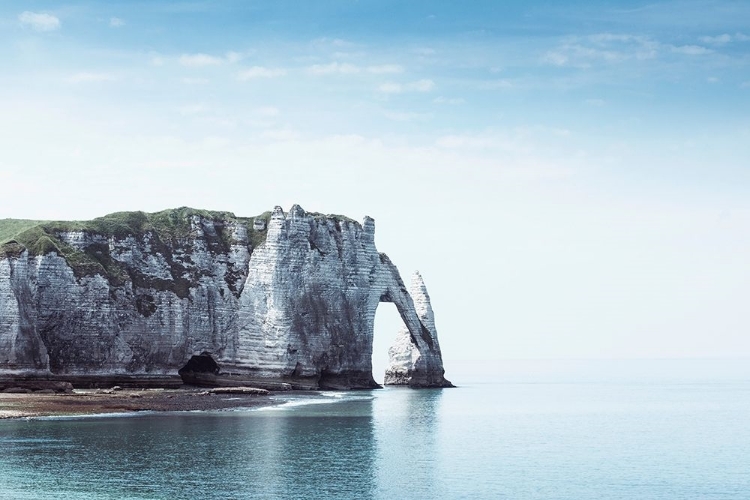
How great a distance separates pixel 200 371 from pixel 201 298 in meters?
9.59

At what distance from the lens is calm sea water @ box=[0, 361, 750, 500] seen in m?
48.0

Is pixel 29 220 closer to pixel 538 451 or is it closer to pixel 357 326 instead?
pixel 357 326

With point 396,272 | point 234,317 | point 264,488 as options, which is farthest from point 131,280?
point 264,488

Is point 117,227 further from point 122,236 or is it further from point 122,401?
point 122,401

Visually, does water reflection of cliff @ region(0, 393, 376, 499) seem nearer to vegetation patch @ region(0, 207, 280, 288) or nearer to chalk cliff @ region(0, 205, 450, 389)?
chalk cliff @ region(0, 205, 450, 389)

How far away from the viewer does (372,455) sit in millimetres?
59969

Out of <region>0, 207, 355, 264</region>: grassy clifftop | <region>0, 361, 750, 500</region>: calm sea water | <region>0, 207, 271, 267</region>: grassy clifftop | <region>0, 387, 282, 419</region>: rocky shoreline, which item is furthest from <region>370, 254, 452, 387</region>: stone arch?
<region>0, 361, 750, 500</region>: calm sea water

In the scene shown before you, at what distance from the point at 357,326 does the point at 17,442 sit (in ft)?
234

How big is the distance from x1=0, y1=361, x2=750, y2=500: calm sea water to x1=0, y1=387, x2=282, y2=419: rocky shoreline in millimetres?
4822

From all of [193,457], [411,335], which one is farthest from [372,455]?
[411,335]

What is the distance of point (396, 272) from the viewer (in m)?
141

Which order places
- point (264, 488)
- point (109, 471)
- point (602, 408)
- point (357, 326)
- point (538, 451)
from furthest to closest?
1. point (357, 326)
2. point (602, 408)
3. point (538, 451)
4. point (109, 471)
5. point (264, 488)

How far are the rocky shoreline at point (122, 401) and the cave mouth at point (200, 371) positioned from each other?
1013 centimetres

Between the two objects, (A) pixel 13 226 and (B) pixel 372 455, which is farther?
(A) pixel 13 226
